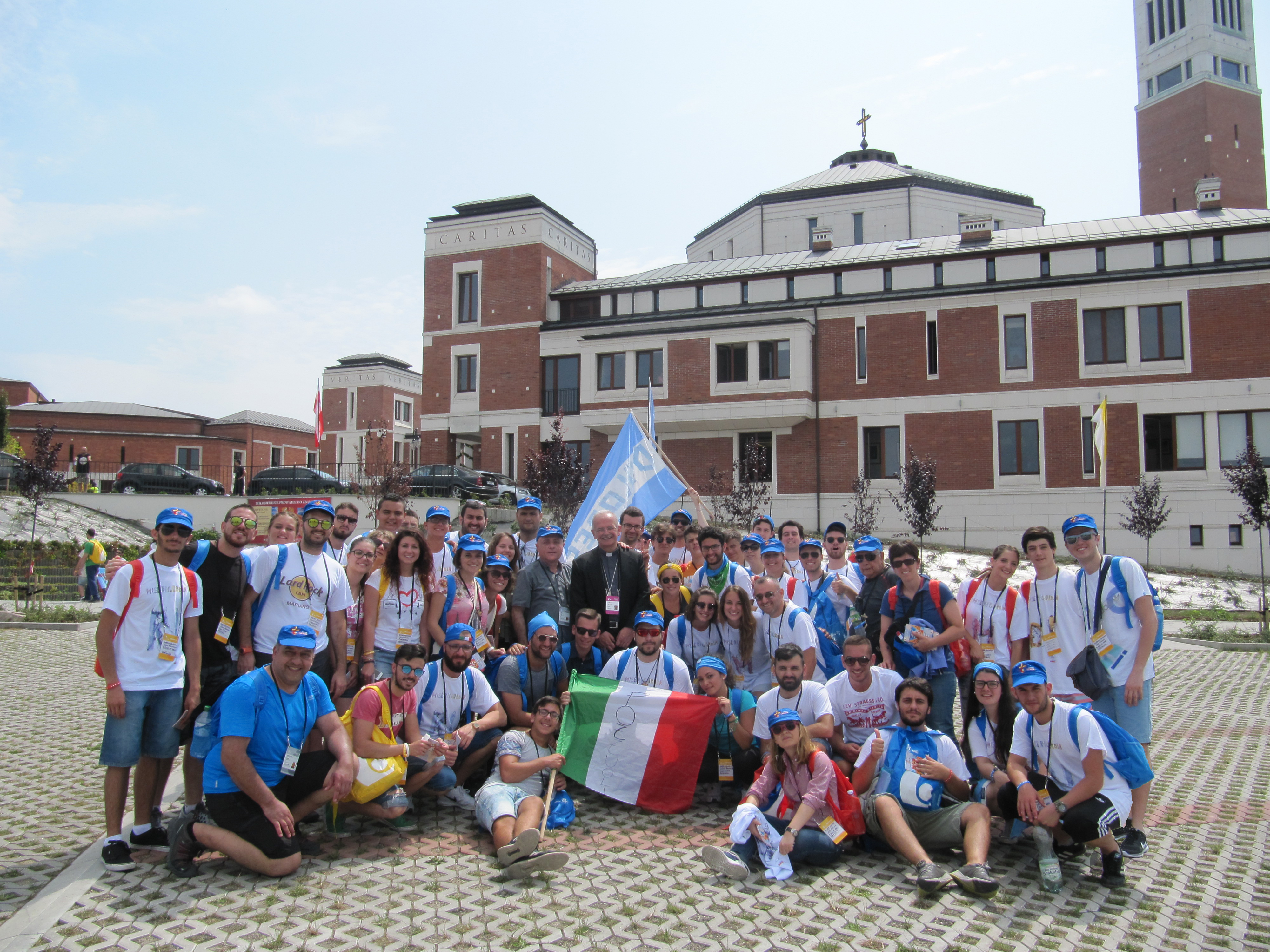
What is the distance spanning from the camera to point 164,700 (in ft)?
18.0

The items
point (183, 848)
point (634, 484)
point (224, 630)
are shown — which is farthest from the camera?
point (634, 484)

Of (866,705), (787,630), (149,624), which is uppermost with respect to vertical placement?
(149,624)

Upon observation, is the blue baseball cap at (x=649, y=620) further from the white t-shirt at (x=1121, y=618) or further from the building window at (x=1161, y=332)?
the building window at (x=1161, y=332)

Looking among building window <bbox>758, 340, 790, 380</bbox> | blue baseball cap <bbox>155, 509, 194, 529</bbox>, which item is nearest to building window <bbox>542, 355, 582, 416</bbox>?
building window <bbox>758, 340, 790, 380</bbox>

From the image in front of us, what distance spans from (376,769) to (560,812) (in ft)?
4.59

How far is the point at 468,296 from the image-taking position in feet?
128

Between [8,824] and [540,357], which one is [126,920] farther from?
[540,357]

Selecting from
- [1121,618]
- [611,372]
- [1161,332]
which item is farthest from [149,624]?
[1161,332]

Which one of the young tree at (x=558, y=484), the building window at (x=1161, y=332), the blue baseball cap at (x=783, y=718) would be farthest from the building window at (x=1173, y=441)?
the blue baseball cap at (x=783, y=718)

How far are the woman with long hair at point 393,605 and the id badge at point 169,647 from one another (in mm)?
1612

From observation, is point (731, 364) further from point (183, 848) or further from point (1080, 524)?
point (183, 848)

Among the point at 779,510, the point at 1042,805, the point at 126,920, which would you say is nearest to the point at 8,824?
the point at 126,920

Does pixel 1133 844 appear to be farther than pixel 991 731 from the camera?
No

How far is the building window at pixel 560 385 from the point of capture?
3644cm
